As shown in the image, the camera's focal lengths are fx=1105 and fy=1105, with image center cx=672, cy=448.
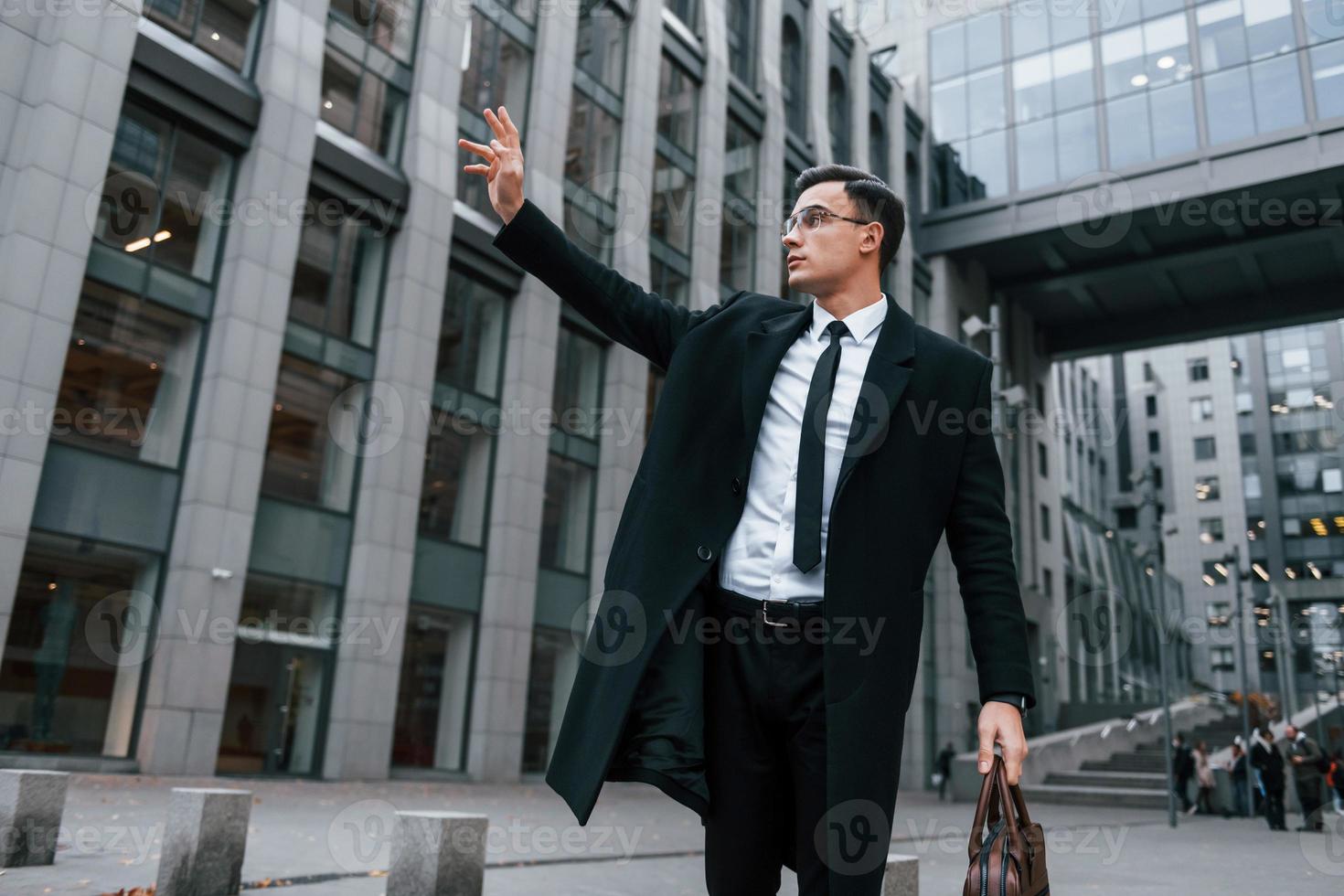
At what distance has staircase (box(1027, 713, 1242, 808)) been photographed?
90.3 ft

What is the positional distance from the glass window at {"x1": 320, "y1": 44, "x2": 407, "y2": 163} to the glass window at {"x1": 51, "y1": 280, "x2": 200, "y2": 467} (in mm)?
5710

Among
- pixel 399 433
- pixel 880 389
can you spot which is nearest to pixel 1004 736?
pixel 880 389

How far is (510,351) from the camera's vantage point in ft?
85.0

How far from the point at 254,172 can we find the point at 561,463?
10039 mm

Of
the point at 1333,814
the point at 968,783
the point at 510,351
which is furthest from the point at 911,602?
the point at 968,783

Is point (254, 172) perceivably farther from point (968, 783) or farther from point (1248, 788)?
point (1248, 788)

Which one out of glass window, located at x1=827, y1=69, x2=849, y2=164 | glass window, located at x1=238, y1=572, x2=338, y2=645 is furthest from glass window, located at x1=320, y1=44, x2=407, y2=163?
glass window, located at x1=827, y1=69, x2=849, y2=164

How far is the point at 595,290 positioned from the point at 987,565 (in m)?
1.24

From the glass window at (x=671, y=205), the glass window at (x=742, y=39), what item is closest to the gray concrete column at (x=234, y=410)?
the glass window at (x=671, y=205)

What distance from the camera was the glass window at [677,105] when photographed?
104 feet

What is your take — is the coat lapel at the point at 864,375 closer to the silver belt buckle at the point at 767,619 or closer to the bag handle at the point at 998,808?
the silver belt buckle at the point at 767,619

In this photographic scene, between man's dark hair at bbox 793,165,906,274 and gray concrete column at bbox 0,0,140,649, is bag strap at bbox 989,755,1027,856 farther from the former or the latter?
gray concrete column at bbox 0,0,140,649

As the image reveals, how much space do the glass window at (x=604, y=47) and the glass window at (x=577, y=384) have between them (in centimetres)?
708

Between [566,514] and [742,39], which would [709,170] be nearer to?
[742,39]
